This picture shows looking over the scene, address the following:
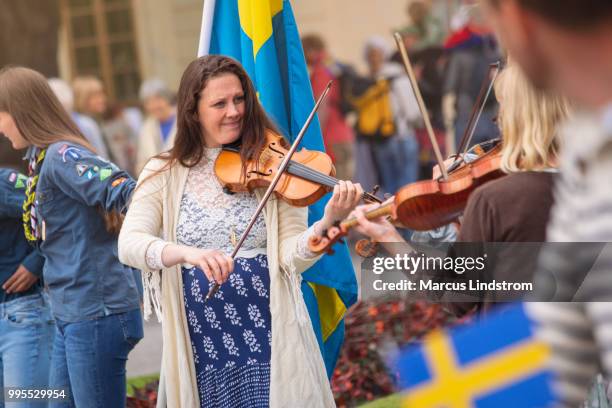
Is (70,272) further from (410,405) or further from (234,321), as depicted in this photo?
(410,405)

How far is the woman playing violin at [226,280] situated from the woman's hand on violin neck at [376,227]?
376 millimetres

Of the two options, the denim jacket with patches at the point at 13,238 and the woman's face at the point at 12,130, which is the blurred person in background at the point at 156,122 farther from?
the woman's face at the point at 12,130

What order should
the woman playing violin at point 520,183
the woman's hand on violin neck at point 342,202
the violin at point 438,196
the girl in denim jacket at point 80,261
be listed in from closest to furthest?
the woman playing violin at point 520,183, the violin at point 438,196, the woman's hand on violin neck at point 342,202, the girl in denim jacket at point 80,261

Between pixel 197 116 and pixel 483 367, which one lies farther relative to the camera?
pixel 197 116

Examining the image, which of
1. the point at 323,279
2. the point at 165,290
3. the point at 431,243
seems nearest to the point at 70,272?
the point at 165,290

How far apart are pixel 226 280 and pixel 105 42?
1496 cm

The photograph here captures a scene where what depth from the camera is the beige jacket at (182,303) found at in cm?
340

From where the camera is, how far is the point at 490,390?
4.75 ft

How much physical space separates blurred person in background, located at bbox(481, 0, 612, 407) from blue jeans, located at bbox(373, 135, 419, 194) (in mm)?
9210

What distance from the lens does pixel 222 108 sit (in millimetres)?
3502

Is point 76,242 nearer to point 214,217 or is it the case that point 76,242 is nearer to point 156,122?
point 214,217

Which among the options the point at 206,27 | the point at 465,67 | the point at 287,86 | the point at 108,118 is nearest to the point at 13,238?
the point at 206,27

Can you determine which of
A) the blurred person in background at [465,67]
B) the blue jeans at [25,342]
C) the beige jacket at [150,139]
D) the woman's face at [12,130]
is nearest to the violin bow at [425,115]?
the woman's face at [12,130]

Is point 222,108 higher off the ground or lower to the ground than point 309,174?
higher
